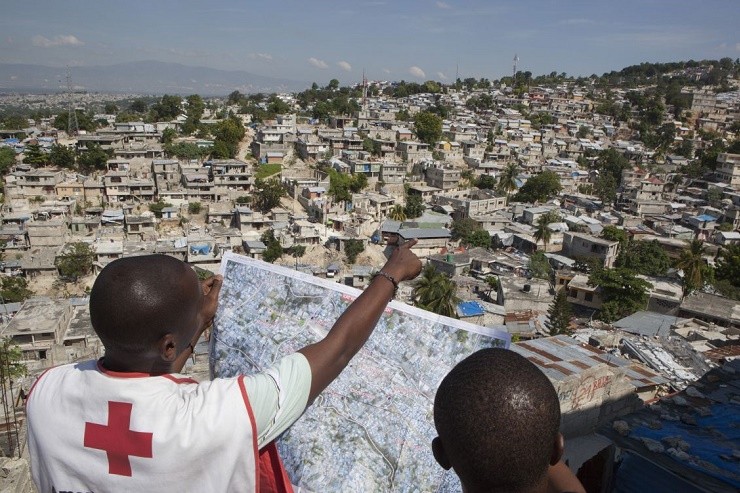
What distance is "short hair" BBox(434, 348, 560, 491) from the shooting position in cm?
115

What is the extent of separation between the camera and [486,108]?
54.1 m

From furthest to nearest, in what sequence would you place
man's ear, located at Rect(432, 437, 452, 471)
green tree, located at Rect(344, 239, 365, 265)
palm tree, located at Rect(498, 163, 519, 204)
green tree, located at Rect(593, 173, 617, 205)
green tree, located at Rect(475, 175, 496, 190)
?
green tree, located at Rect(475, 175, 496, 190)
green tree, located at Rect(593, 173, 617, 205)
palm tree, located at Rect(498, 163, 519, 204)
green tree, located at Rect(344, 239, 365, 265)
man's ear, located at Rect(432, 437, 452, 471)

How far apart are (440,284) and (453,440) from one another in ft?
44.7

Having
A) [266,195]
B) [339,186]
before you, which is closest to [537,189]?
[339,186]

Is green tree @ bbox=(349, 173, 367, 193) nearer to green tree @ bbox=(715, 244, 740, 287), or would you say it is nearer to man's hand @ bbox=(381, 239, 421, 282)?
green tree @ bbox=(715, 244, 740, 287)

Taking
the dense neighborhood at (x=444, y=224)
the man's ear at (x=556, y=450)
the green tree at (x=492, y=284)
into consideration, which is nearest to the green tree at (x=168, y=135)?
the dense neighborhood at (x=444, y=224)

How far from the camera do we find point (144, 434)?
1138 mm

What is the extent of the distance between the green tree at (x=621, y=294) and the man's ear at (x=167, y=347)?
18.3 m

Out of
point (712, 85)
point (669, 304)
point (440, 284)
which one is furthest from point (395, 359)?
point (712, 85)

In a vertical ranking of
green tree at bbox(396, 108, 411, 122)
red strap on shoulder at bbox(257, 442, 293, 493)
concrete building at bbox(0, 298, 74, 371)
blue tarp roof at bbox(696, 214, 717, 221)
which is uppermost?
green tree at bbox(396, 108, 411, 122)

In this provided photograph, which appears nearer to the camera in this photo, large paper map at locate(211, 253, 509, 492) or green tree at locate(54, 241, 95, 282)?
large paper map at locate(211, 253, 509, 492)

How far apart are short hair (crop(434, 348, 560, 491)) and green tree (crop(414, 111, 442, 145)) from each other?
36.5 meters

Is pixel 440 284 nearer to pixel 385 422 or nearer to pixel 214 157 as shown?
pixel 385 422

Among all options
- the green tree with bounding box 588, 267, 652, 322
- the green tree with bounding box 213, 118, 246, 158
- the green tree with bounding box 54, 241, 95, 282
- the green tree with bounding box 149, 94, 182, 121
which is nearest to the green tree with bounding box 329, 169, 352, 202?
the green tree with bounding box 213, 118, 246, 158
